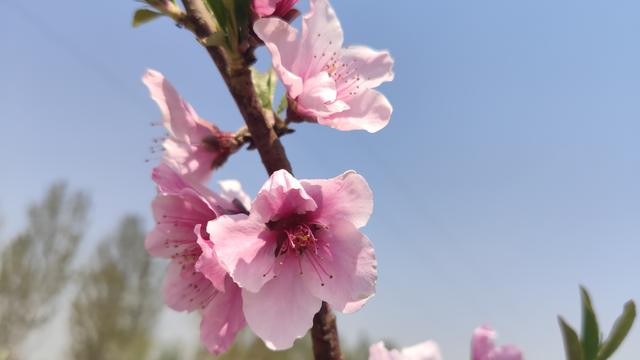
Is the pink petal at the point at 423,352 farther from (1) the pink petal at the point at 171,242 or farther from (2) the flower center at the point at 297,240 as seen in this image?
(1) the pink petal at the point at 171,242

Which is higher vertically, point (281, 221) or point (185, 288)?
point (281, 221)

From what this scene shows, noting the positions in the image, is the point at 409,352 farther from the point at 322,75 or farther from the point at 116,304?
the point at 116,304

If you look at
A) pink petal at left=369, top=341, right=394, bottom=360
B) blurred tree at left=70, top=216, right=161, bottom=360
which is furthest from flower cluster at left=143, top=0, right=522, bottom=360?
blurred tree at left=70, top=216, right=161, bottom=360

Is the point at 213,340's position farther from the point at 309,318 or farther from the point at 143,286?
the point at 143,286

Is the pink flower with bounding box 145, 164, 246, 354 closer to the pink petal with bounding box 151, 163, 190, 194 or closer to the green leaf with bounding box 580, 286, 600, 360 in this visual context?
the pink petal with bounding box 151, 163, 190, 194

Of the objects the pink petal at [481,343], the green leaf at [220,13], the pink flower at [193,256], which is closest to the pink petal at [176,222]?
the pink flower at [193,256]

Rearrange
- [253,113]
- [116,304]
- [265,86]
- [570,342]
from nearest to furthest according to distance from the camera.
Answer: [570,342] < [253,113] < [265,86] < [116,304]

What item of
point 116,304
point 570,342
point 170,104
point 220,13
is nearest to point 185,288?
point 170,104
